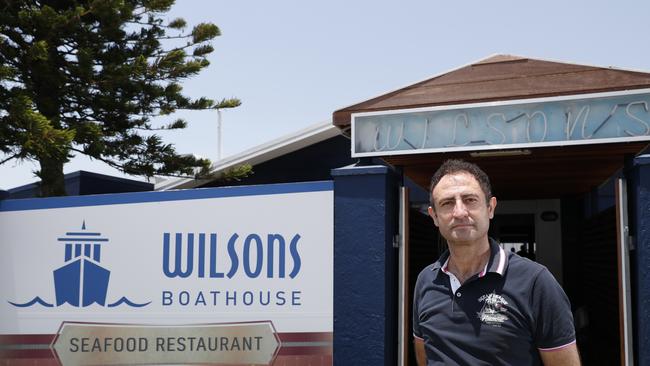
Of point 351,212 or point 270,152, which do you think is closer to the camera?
point 351,212

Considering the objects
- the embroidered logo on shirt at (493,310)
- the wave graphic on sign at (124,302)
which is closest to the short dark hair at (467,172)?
the embroidered logo on shirt at (493,310)

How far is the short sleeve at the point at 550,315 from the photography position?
7.43ft

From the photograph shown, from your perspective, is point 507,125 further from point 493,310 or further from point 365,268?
point 493,310

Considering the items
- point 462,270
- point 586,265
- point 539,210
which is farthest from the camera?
point 539,210

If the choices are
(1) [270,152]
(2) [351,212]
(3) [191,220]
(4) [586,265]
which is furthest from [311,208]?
(1) [270,152]

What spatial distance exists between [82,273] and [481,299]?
16.2ft

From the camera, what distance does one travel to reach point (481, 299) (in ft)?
7.67

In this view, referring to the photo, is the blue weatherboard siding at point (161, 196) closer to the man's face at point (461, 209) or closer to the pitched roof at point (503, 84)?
the pitched roof at point (503, 84)

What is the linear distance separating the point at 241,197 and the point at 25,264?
249 cm

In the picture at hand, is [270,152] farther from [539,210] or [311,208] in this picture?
[311,208]

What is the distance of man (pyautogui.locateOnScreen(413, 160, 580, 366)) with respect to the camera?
228cm

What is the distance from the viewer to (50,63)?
1411 centimetres

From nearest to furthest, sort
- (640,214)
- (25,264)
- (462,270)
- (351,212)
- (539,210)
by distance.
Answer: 1. (462,270)
2. (640,214)
3. (351,212)
4. (25,264)
5. (539,210)

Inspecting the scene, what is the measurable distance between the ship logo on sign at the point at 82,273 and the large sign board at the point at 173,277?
10 mm
